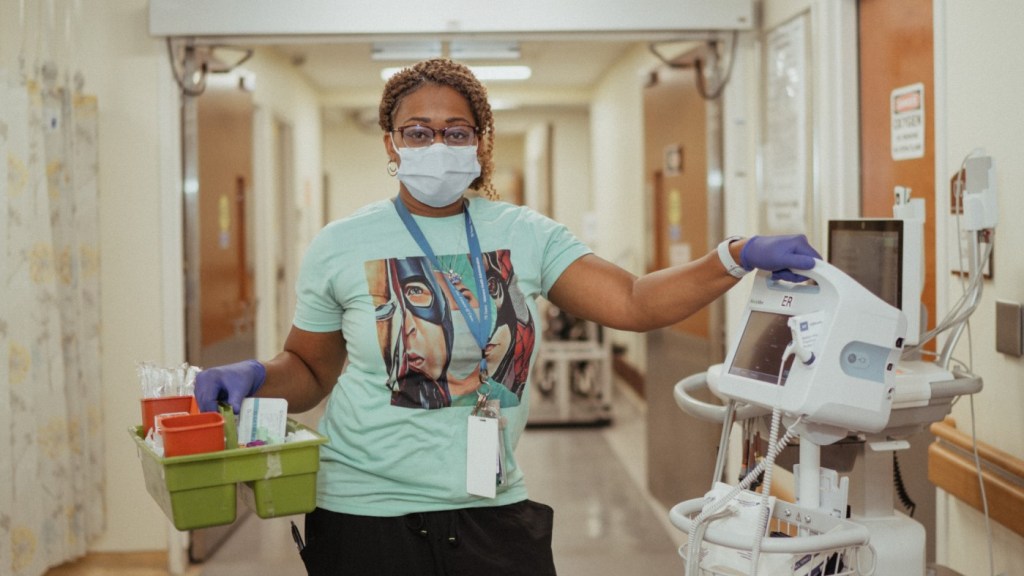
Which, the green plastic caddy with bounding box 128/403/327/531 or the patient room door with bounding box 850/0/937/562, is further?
the patient room door with bounding box 850/0/937/562

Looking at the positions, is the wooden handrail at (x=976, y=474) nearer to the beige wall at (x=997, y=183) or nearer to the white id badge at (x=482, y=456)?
the beige wall at (x=997, y=183)

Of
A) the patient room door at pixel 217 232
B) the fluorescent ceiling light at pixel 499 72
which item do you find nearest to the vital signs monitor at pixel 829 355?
the patient room door at pixel 217 232

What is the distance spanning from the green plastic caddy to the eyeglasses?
1.72ft

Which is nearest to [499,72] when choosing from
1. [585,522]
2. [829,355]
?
[585,522]

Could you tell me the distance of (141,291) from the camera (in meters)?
3.54

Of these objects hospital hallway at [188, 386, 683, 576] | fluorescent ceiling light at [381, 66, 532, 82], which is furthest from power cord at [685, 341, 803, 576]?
fluorescent ceiling light at [381, 66, 532, 82]

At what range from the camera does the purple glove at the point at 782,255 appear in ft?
4.22

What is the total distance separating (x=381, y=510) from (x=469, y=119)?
68 centimetres

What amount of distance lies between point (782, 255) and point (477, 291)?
1.61 feet

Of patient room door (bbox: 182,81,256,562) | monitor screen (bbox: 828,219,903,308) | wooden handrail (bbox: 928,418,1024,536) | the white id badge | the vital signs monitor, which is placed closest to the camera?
the vital signs monitor

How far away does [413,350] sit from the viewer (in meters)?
1.51

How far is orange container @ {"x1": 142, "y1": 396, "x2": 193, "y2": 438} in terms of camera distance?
1539mm

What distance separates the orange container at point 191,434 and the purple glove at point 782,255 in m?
0.79

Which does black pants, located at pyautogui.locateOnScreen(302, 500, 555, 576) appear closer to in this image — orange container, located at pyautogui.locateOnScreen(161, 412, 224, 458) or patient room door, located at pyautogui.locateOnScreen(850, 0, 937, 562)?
orange container, located at pyautogui.locateOnScreen(161, 412, 224, 458)
